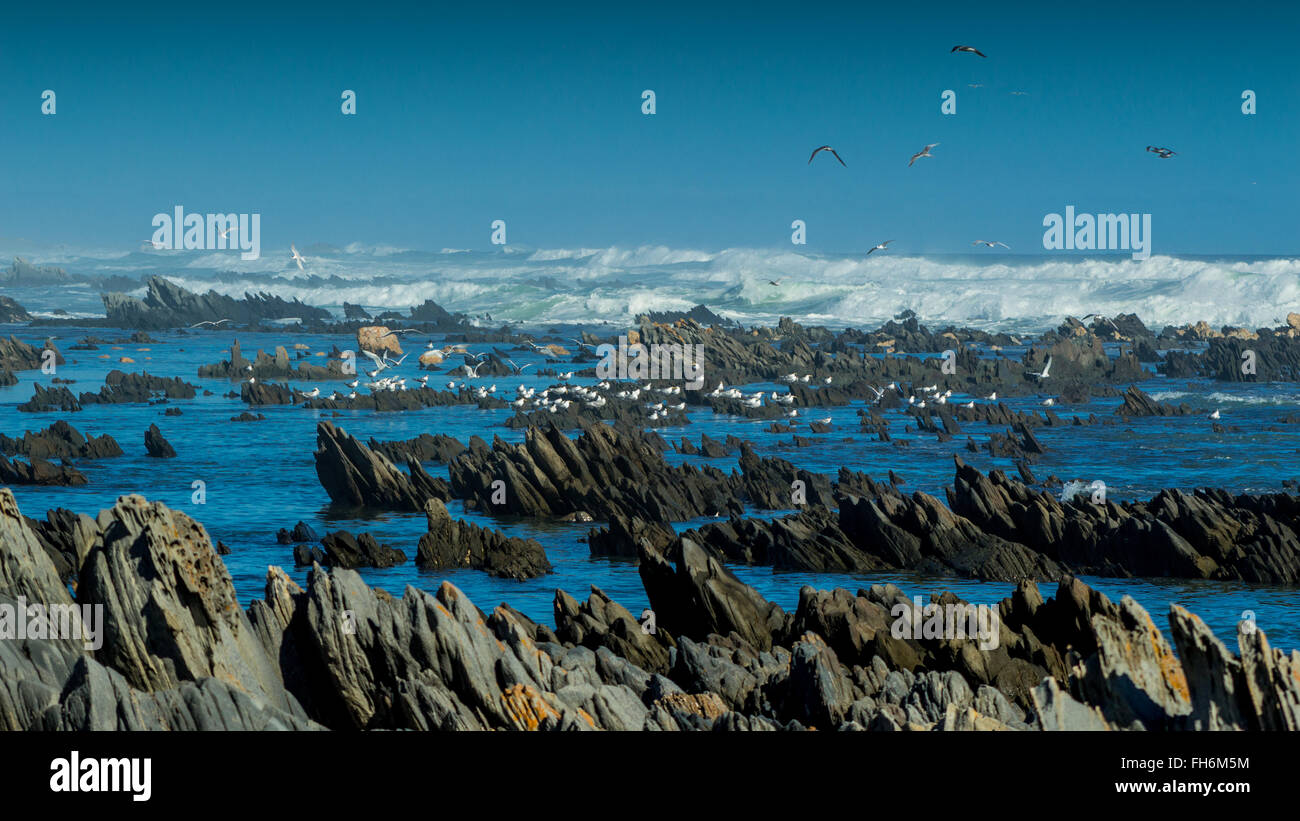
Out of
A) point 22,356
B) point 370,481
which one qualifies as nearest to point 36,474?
A: point 370,481

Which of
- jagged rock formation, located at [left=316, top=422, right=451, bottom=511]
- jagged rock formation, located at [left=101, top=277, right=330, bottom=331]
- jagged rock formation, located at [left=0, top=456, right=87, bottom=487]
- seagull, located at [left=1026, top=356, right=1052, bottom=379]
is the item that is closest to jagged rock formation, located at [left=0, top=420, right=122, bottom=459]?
jagged rock formation, located at [left=0, top=456, right=87, bottom=487]

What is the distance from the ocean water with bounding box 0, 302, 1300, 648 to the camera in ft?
96.6

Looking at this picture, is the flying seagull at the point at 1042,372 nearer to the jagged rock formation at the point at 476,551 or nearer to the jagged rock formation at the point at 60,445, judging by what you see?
the jagged rock formation at the point at 60,445

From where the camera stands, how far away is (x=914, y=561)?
1252 inches

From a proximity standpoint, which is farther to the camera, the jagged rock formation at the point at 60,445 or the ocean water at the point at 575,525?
the jagged rock formation at the point at 60,445

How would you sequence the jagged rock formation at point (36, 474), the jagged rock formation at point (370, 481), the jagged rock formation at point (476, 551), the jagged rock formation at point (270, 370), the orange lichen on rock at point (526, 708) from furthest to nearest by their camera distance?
the jagged rock formation at point (270, 370), the jagged rock formation at point (36, 474), the jagged rock formation at point (370, 481), the jagged rock formation at point (476, 551), the orange lichen on rock at point (526, 708)

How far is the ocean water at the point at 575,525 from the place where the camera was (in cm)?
2944

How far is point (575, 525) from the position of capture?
3888 cm

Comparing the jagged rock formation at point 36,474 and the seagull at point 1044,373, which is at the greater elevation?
the seagull at point 1044,373

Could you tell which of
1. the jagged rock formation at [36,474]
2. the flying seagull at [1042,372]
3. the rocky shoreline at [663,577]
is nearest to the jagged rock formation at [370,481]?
the rocky shoreline at [663,577]

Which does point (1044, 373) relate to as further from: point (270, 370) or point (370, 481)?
point (370, 481)
